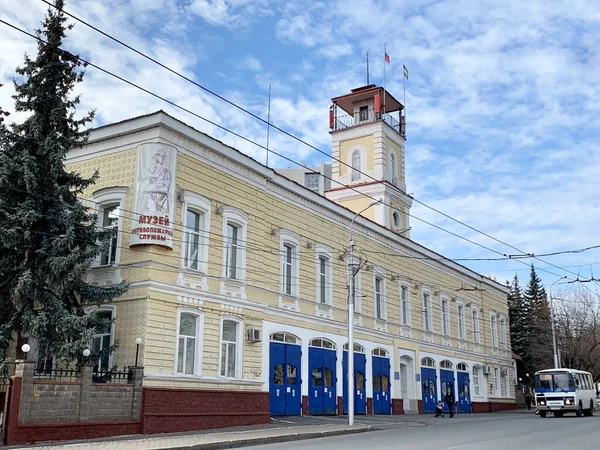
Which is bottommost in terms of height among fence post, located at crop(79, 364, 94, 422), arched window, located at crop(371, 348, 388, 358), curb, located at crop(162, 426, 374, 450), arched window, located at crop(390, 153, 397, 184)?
curb, located at crop(162, 426, 374, 450)

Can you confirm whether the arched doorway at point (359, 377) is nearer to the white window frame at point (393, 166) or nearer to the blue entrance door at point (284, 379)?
the blue entrance door at point (284, 379)

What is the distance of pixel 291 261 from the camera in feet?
97.7

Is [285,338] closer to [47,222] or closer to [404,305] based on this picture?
[47,222]

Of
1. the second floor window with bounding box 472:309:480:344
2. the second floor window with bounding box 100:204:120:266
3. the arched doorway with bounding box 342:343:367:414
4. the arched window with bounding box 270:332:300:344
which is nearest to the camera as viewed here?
the second floor window with bounding box 100:204:120:266

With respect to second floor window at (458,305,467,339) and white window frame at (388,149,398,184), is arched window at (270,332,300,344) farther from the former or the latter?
second floor window at (458,305,467,339)

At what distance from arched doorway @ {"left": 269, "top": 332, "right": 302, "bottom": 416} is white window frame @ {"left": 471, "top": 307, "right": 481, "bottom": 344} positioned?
23.4m

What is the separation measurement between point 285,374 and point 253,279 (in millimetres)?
4396

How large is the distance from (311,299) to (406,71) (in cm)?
2305

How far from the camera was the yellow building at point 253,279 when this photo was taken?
22.5 metres

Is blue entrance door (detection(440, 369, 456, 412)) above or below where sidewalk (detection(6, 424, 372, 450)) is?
above

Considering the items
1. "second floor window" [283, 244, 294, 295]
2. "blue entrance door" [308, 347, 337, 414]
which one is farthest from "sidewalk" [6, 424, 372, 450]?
"second floor window" [283, 244, 294, 295]

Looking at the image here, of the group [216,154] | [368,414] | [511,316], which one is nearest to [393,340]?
[368,414]

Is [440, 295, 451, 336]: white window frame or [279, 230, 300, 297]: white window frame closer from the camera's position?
[279, 230, 300, 297]: white window frame

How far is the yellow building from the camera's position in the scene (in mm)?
22500
